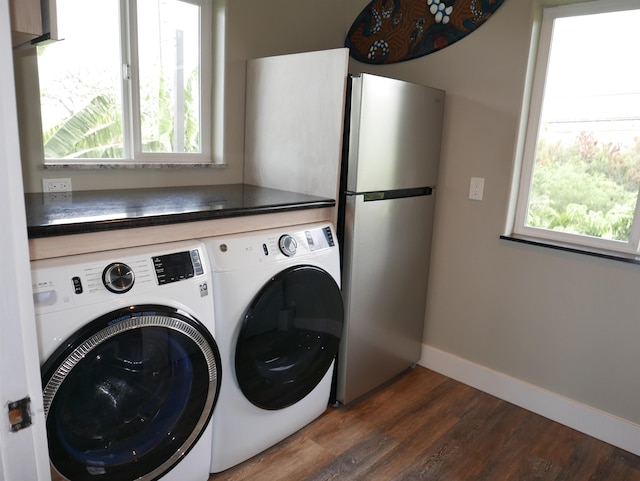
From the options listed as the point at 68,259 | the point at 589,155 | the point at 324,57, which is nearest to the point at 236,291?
the point at 68,259

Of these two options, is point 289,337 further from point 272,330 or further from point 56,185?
point 56,185

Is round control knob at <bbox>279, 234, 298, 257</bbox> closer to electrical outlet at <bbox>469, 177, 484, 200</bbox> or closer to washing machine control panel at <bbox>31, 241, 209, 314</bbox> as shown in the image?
washing machine control panel at <bbox>31, 241, 209, 314</bbox>

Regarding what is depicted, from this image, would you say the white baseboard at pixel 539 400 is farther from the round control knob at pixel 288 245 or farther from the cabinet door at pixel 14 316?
the cabinet door at pixel 14 316

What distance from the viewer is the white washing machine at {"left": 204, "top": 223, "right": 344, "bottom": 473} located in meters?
1.68

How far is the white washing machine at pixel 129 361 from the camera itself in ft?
4.05

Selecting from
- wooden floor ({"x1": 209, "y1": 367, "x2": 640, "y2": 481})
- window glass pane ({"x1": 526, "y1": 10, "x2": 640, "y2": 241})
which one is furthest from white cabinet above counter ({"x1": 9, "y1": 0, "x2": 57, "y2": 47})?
window glass pane ({"x1": 526, "y1": 10, "x2": 640, "y2": 241})

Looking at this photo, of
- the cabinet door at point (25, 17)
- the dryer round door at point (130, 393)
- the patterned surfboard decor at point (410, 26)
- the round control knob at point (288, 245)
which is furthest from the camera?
the patterned surfboard decor at point (410, 26)

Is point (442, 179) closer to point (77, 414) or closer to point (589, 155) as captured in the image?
point (589, 155)

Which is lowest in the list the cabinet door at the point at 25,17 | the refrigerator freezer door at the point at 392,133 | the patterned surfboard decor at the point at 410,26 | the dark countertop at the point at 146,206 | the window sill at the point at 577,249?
the window sill at the point at 577,249

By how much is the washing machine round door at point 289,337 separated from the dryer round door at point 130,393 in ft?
0.61

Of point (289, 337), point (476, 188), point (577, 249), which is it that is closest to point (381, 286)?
point (289, 337)

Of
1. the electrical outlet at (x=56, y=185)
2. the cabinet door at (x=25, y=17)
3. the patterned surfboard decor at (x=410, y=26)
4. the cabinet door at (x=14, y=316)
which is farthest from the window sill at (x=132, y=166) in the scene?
the cabinet door at (x=14, y=316)

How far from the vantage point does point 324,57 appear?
6.74 feet

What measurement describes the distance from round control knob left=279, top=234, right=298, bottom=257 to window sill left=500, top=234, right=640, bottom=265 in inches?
45.9
